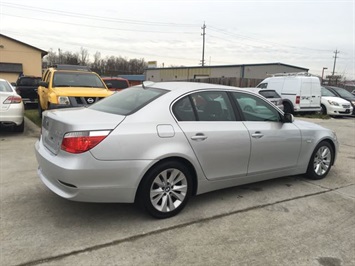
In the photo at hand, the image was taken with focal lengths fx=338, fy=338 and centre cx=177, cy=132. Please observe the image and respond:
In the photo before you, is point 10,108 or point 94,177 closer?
point 94,177

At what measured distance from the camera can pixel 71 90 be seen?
902 centimetres

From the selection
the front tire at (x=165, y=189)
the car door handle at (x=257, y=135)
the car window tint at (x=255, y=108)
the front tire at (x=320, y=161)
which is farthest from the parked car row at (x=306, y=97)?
the front tire at (x=165, y=189)

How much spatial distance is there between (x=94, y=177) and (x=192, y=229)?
1.17 m

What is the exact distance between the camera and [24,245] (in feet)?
10.4

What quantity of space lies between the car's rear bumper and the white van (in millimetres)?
14481

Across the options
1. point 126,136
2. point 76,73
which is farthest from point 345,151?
point 76,73

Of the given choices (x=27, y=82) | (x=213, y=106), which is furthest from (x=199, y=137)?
(x=27, y=82)

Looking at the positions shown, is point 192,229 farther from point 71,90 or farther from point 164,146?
point 71,90

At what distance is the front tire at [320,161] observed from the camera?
17.6 feet

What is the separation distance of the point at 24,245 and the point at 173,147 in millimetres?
1730

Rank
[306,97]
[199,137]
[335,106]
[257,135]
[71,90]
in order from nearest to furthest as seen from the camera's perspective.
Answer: [199,137] < [257,135] < [71,90] < [306,97] < [335,106]

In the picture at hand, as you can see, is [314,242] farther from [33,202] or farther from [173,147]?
[33,202]

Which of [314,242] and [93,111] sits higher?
[93,111]

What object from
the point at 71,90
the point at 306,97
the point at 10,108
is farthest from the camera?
the point at 306,97
